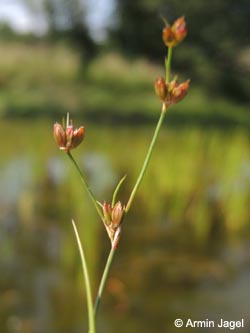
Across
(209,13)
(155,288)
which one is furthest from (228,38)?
(155,288)

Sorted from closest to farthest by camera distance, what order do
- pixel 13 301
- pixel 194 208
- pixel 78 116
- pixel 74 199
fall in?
pixel 13 301, pixel 74 199, pixel 194 208, pixel 78 116

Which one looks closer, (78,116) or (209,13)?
(78,116)

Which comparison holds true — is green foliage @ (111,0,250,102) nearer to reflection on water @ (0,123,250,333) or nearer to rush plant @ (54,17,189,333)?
reflection on water @ (0,123,250,333)

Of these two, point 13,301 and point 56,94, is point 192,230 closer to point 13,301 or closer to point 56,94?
point 13,301

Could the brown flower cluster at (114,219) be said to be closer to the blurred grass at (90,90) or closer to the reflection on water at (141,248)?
the reflection on water at (141,248)

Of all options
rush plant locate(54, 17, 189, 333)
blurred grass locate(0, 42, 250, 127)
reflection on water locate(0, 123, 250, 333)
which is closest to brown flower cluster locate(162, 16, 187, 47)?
rush plant locate(54, 17, 189, 333)
